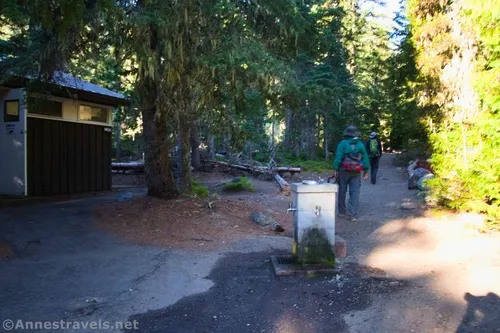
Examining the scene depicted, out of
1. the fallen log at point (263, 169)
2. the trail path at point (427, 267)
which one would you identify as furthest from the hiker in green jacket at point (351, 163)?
the fallen log at point (263, 169)

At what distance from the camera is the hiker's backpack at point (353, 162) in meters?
8.18

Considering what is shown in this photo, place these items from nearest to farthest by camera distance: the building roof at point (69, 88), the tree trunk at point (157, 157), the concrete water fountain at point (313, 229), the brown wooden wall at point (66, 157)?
the concrete water fountain at point (313, 229)
the building roof at point (69, 88)
the tree trunk at point (157, 157)
the brown wooden wall at point (66, 157)

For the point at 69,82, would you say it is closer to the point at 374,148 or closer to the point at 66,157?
the point at 66,157

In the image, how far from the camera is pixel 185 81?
25.3 feet

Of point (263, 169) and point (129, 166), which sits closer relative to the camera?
point (263, 169)

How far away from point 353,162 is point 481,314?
4.56 metres

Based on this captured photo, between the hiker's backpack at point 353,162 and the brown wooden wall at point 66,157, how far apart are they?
8.43 metres

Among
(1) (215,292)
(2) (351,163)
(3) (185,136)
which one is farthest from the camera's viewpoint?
(3) (185,136)

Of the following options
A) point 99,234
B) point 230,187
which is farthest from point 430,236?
point 230,187

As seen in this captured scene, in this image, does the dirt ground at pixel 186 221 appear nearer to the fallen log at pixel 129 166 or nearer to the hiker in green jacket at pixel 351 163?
the hiker in green jacket at pixel 351 163

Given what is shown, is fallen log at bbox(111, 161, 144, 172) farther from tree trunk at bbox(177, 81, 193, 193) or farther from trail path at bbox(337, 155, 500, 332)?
trail path at bbox(337, 155, 500, 332)

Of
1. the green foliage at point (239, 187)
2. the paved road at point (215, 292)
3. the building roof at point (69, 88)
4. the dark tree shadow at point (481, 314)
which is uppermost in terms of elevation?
the building roof at point (69, 88)

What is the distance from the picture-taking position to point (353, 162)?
8211mm

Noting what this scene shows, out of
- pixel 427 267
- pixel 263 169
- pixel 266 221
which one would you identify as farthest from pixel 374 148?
pixel 427 267
